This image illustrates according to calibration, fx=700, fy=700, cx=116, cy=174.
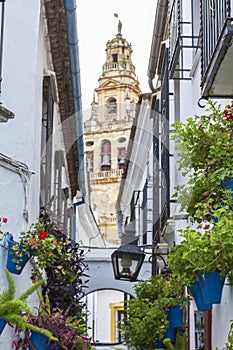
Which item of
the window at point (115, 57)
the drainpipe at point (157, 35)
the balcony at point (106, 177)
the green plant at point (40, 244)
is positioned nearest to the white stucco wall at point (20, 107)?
the green plant at point (40, 244)

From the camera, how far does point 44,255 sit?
22.9 feet

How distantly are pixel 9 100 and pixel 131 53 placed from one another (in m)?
48.1

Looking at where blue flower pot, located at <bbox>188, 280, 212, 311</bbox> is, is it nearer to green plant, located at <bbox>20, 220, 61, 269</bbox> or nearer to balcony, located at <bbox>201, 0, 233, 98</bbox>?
balcony, located at <bbox>201, 0, 233, 98</bbox>

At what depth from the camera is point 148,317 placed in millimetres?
8625

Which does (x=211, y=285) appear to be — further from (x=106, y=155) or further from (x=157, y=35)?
(x=106, y=155)

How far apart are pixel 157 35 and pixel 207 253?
854 centimetres

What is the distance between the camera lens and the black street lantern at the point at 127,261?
848cm

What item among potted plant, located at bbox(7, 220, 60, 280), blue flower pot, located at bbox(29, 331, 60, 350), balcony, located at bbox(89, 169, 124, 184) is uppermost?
balcony, located at bbox(89, 169, 124, 184)

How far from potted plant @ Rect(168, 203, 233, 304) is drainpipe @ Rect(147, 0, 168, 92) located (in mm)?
7528

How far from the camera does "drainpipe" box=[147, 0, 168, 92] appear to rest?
11805 millimetres

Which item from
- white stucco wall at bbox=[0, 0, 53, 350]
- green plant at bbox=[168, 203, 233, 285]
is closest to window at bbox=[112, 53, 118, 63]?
white stucco wall at bbox=[0, 0, 53, 350]

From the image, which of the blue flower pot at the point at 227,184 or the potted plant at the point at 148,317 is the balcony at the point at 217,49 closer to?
the blue flower pot at the point at 227,184

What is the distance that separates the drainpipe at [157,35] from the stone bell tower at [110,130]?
9.40m

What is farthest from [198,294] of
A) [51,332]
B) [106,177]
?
[106,177]
